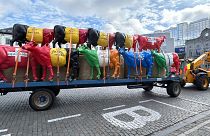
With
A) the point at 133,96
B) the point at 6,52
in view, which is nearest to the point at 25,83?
the point at 6,52

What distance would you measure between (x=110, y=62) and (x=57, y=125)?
3.11 meters

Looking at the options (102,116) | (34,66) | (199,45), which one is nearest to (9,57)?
(34,66)

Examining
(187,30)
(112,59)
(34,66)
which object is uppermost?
(187,30)

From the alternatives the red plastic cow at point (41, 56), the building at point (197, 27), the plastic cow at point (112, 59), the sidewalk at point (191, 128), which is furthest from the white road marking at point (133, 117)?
the building at point (197, 27)

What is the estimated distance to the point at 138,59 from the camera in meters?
8.17

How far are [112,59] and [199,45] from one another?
5433 cm

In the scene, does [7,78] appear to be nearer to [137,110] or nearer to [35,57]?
[35,57]

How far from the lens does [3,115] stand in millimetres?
6285

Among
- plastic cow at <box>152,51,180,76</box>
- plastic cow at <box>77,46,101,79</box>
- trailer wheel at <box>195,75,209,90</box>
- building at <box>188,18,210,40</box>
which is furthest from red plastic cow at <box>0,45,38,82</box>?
building at <box>188,18,210,40</box>

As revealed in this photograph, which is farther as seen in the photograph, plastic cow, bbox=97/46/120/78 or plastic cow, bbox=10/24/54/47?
plastic cow, bbox=97/46/120/78

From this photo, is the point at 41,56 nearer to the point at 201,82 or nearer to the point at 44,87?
the point at 44,87

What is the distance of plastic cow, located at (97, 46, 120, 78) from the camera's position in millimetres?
7457

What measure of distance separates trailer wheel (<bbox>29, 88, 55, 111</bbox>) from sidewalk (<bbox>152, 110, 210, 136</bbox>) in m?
3.51

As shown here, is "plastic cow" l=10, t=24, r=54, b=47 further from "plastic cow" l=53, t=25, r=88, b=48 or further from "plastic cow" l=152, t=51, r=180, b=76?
"plastic cow" l=152, t=51, r=180, b=76
